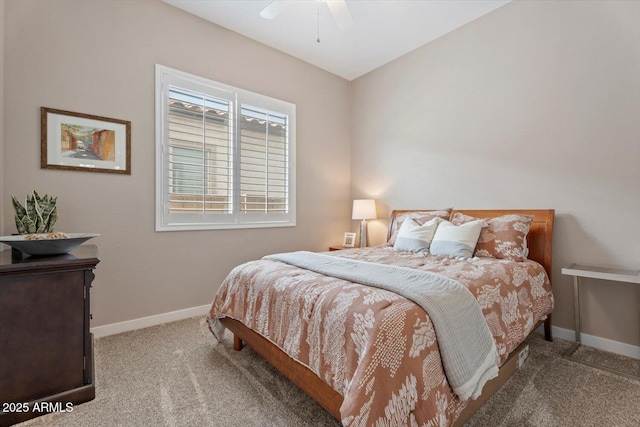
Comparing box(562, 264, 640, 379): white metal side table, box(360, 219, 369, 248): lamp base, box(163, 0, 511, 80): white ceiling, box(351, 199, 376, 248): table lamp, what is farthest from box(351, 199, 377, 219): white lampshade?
box(562, 264, 640, 379): white metal side table

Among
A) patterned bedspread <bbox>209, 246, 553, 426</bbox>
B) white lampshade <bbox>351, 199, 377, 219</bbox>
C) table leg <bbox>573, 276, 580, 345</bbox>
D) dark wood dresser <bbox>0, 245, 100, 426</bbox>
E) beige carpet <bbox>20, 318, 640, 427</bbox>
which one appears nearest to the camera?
patterned bedspread <bbox>209, 246, 553, 426</bbox>

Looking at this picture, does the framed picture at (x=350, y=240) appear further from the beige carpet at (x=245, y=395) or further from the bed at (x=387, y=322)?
the beige carpet at (x=245, y=395)

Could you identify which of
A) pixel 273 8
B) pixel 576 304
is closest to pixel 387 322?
pixel 576 304

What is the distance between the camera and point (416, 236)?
110 inches

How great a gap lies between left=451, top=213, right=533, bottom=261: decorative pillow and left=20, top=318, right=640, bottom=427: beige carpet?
2.53 ft

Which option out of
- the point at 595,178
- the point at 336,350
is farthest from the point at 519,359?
the point at 595,178

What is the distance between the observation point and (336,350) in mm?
1305

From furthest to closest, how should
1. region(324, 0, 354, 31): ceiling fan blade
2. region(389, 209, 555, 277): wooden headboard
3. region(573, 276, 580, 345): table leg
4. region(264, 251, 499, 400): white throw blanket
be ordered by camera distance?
region(389, 209, 555, 277): wooden headboard, region(573, 276, 580, 345): table leg, region(324, 0, 354, 31): ceiling fan blade, region(264, 251, 499, 400): white throw blanket

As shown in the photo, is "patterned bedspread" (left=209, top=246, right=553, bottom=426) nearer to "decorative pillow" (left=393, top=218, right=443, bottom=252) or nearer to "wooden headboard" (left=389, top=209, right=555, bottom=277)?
"wooden headboard" (left=389, top=209, right=555, bottom=277)

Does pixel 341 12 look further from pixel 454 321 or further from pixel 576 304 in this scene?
pixel 576 304

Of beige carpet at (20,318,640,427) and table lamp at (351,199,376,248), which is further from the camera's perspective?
table lamp at (351,199,376,248)

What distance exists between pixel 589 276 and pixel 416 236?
124 centimetres

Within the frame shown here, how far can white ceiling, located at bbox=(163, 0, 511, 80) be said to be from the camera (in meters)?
2.80

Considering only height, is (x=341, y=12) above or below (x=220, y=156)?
above
